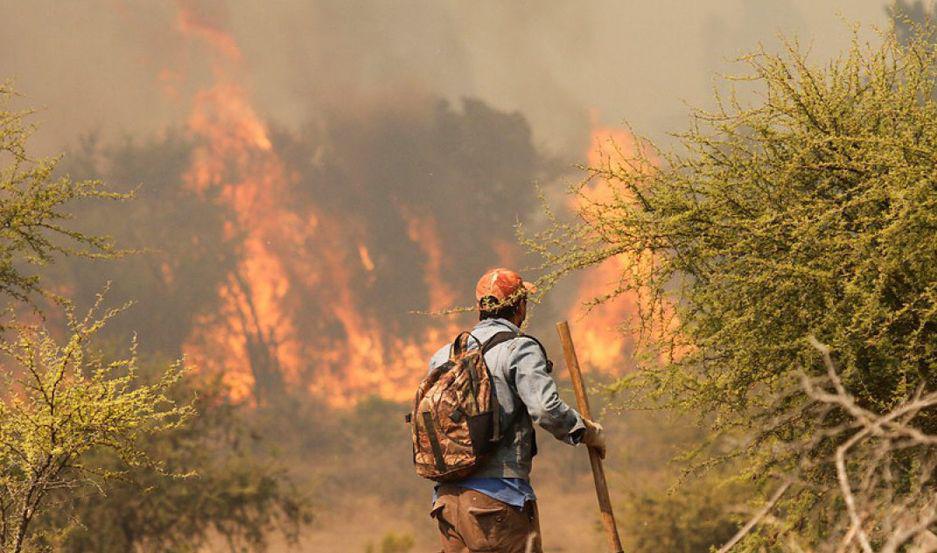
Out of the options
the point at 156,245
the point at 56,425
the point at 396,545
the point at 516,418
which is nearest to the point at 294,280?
the point at 156,245

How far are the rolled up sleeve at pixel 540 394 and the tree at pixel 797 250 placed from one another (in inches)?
99.2

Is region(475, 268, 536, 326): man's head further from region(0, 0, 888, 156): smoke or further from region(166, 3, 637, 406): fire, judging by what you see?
region(0, 0, 888, 156): smoke

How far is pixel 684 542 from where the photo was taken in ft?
104

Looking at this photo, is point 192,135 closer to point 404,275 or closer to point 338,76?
point 338,76

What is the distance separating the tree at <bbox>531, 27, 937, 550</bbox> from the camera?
7.24 metres

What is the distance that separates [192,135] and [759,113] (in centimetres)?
10832

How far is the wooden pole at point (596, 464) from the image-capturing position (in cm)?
527

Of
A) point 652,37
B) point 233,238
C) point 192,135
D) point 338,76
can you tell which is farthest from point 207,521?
point 652,37

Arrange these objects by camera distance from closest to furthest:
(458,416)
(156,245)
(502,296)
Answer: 1. (458,416)
2. (502,296)
3. (156,245)

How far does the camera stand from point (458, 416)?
5090 millimetres

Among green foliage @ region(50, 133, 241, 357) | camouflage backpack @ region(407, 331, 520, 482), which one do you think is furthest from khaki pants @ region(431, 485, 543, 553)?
green foliage @ region(50, 133, 241, 357)

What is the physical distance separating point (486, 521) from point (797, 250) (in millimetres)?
3615

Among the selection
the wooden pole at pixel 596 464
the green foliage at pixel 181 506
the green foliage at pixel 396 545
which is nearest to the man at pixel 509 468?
the wooden pole at pixel 596 464

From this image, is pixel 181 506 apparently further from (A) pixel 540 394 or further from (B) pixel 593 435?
(A) pixel 540 394
